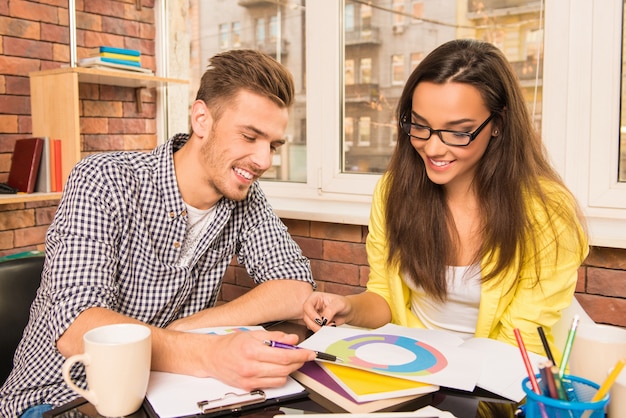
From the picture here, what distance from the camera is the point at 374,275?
1626 mm

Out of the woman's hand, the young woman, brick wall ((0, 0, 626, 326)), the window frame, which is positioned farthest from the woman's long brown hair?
brick wall ((0, 0, 626, 326))

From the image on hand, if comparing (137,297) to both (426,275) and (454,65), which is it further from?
(454,65)

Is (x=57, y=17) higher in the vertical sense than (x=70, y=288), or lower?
higher

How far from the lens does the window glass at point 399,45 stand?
6.55 feet

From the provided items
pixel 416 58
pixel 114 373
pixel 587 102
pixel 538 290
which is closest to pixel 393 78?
pixel 416 58

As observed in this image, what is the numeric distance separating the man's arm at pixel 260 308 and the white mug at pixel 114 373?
458 mm

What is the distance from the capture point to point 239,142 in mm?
1506

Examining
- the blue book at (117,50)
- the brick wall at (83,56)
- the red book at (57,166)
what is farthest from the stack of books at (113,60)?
the red book at (57,166)

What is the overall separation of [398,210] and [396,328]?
0.45 meters

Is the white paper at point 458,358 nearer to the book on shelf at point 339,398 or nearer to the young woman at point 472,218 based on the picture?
the book on shelf at point 339,398

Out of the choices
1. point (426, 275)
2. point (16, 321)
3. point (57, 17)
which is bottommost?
point (16, 321)

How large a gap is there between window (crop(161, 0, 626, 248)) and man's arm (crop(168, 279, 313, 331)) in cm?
70

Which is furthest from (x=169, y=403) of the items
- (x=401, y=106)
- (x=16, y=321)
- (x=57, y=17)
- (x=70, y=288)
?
(x=57, y=17)

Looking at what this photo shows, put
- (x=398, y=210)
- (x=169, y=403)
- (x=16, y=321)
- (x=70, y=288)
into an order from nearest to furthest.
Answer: (x=169, y=403), (x=70, y=288), (x=16, y=321), (x=398, y=210)
